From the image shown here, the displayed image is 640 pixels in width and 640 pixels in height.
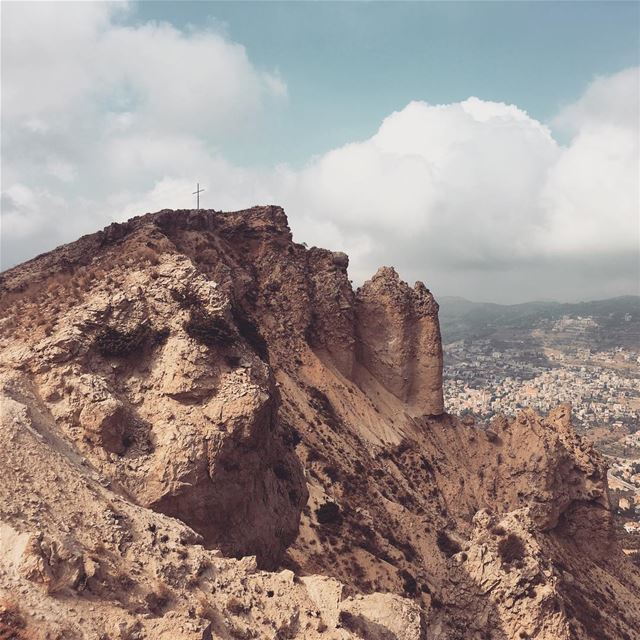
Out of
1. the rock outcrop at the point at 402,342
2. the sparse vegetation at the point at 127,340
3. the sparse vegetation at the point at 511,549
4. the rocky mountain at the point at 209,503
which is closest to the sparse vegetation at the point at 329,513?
the rocky mountain at the point at 209,503

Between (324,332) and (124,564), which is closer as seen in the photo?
(124,564)

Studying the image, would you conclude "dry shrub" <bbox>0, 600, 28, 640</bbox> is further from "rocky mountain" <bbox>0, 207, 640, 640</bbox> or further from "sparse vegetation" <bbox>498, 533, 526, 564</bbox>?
"sparse vegetation" <bbox>498, 533, 526, 564</bbox>

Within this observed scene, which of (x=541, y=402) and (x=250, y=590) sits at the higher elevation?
(x=250, y=590)

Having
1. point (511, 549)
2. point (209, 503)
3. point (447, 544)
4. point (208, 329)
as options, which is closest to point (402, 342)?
point (447, 544)

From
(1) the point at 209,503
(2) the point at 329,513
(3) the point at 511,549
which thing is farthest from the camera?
(2) the point at 329,513

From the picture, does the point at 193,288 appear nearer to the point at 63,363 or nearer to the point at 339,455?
the point at 63,363

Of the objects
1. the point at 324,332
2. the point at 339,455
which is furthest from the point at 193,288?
the point at 324,332

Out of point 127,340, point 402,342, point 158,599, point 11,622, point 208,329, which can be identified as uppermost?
point 208,329

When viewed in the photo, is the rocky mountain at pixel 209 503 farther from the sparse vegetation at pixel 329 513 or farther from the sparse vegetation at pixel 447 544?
the sparse vegetation at pixel 447 544

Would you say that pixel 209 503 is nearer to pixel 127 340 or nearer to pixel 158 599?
pixel 158 599
